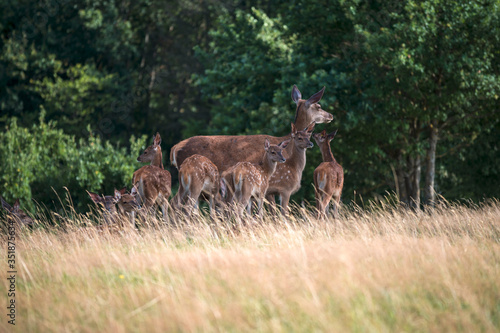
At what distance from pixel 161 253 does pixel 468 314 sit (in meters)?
3.78

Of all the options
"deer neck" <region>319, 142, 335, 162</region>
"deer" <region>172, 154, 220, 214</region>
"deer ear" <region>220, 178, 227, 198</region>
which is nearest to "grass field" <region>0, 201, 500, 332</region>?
"deer ear" <region>220, 178, 227, 198</region>

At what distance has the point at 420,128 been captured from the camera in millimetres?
18062

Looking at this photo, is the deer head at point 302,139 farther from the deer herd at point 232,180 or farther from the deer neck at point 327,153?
the deer neck at point 327,153

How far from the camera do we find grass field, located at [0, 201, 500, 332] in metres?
5.23

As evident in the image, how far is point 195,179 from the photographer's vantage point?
1058cm

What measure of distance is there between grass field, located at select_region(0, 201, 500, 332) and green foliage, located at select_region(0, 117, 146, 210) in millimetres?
8688

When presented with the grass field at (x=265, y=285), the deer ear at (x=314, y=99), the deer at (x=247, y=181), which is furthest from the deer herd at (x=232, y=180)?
the grass field at (x=265, y=285)

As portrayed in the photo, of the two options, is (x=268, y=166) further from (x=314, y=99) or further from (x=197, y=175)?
(x=314, y=99)

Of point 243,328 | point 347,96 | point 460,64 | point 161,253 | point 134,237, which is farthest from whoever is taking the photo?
point 347,96

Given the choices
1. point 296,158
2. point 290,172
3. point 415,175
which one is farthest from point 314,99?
point 415,175

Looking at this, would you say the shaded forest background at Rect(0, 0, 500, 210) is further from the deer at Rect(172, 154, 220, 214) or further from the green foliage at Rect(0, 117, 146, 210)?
the deer at Rect(172, 154, 220, 214)

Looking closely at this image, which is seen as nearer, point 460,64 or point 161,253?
point 161,253

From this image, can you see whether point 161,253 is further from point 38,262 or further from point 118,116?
point 118,116

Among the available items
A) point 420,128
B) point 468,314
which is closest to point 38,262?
point 468,314
